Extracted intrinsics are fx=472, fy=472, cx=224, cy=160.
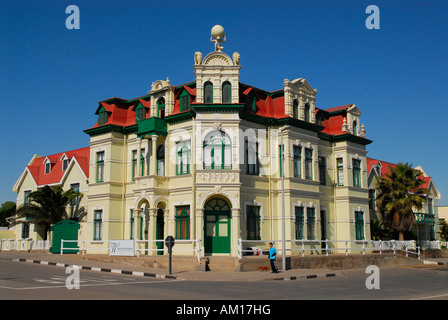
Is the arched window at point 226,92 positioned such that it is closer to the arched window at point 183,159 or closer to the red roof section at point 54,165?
the arched window at point 183,159

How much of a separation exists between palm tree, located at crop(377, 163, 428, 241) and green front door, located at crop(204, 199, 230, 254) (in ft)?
55.7

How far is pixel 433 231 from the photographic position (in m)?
47.7

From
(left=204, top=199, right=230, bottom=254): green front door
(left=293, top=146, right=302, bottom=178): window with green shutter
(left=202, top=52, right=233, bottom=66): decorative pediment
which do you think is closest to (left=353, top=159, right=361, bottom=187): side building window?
(left=293, top=146, right=302, bottom=178): window with green shutter

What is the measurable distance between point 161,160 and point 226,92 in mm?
6208

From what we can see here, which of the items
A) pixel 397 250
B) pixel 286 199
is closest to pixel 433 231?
pixel 397 250

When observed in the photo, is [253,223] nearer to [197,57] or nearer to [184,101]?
[184,101]

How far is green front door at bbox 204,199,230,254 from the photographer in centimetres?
2712

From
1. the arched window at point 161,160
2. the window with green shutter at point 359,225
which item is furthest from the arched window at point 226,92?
the window with green shutter at point 359,225

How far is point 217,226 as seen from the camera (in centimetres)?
2744

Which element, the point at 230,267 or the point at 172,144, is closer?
the point at 230,267

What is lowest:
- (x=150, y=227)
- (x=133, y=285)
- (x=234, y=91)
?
(x=133, y=285)
